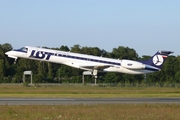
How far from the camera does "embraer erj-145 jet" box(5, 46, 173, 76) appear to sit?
67.5 m

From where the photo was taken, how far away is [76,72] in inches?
4456

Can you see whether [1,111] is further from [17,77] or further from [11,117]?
[17,77]

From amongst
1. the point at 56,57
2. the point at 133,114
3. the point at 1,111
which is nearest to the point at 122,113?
the point at 133,114

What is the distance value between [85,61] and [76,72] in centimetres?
4361

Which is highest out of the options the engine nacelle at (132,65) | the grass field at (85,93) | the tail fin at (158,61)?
the tail fin at (158,61)

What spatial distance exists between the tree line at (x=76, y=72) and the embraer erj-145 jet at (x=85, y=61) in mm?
17322

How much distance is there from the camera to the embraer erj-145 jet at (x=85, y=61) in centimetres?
6750

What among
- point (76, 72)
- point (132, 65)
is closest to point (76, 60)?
point (132, 65)

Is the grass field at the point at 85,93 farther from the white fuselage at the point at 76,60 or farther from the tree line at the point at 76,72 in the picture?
the tree line at the point at 76,72

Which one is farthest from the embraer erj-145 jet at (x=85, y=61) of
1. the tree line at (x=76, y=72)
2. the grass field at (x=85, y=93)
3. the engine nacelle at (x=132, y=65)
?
the tree line at (x=76, y=72)

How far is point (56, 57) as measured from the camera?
68.2 m

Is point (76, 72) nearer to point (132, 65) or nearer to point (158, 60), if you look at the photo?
point (158, 60)

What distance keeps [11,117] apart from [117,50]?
109355 millimetres

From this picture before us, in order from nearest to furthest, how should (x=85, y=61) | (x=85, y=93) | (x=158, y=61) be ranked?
(x=85, y=93)
(x=85, y=61)
(x=158, y=61)
